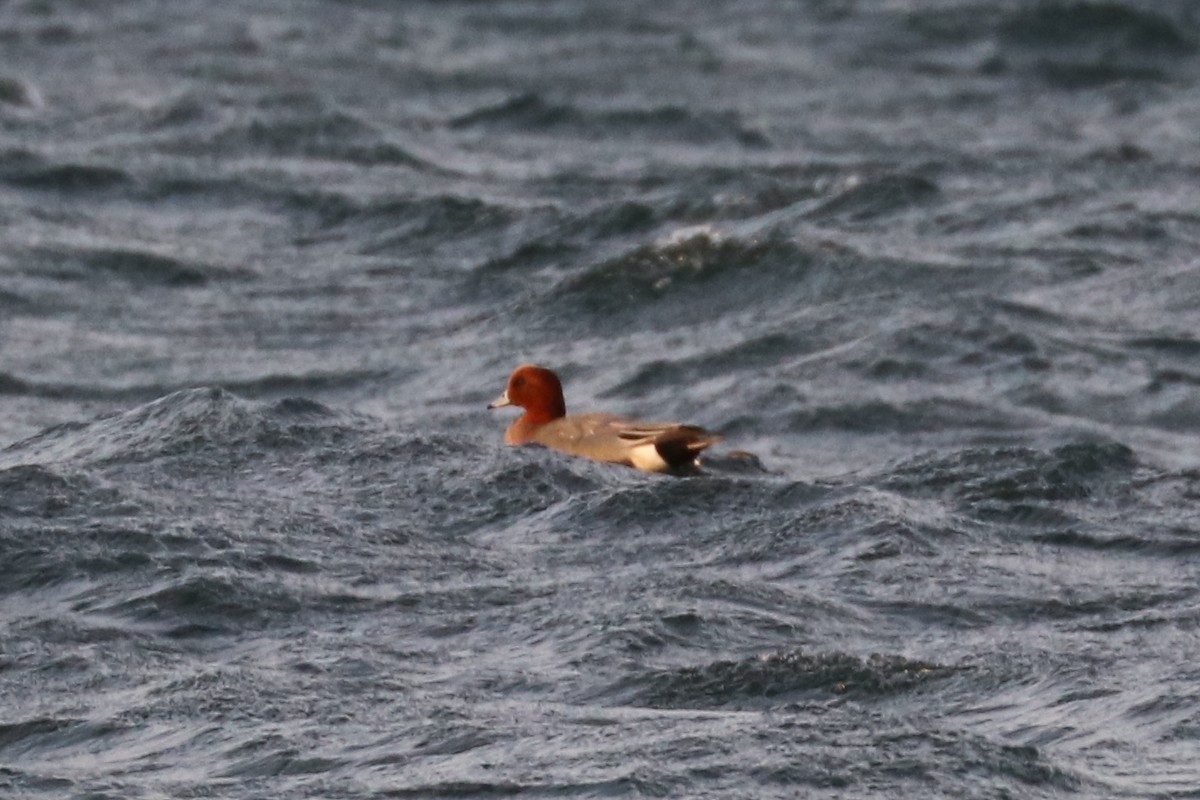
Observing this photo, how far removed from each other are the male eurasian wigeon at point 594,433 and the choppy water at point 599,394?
0.62 feet

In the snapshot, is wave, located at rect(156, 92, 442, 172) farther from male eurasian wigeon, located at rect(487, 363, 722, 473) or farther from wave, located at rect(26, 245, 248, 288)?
male eurasian wigeon, located at rect(487, 363, 722, 473)

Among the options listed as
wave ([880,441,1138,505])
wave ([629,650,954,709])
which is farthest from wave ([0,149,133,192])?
wave ([629,650,954,709])

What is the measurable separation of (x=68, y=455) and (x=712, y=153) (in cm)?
950

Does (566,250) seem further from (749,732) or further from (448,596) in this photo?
(749,732)

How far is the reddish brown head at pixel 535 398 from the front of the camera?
10.7m

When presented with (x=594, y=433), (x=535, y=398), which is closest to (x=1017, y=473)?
(x=594, y=433)

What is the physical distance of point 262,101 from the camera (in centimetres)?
1972

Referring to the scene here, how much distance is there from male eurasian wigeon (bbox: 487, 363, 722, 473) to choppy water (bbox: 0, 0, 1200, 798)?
190mm

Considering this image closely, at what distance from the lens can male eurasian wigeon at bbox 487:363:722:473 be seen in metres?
9.77

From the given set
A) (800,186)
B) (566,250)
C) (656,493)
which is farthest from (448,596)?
(800,186)

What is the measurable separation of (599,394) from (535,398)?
5.61 ft

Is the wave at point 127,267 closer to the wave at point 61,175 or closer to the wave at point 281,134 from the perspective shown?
the wave at point 61,175

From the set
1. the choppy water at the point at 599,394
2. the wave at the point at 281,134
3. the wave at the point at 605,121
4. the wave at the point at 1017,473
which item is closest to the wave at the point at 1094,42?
the choppy water at the point at 599,394

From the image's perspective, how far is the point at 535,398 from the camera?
10.7 metres
